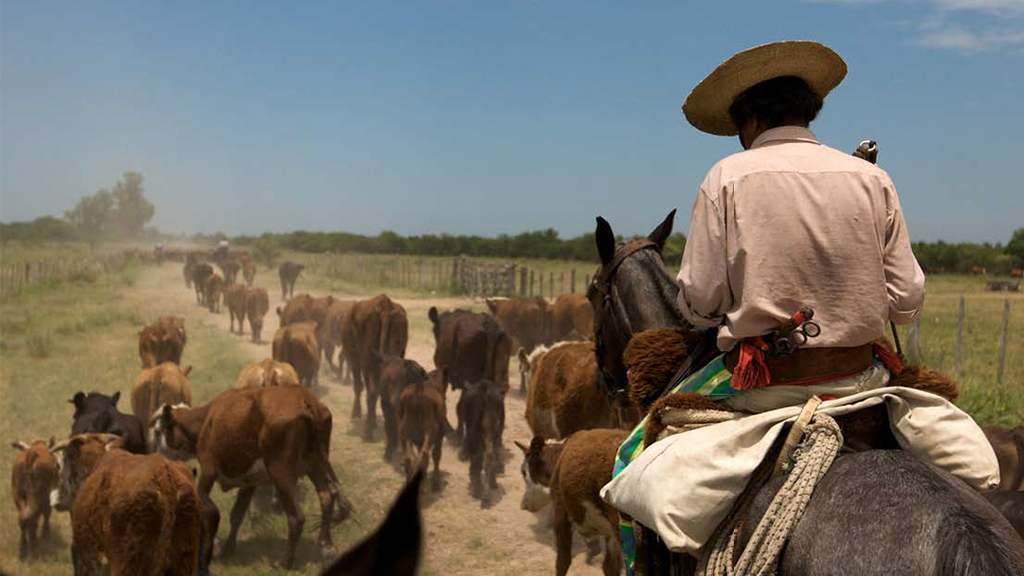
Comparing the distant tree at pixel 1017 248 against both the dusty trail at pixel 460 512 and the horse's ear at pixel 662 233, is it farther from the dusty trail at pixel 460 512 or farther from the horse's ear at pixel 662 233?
the horse's ear at pixel 662 233

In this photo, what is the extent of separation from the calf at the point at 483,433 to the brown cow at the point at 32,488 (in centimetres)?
487

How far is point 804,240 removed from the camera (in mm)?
2514

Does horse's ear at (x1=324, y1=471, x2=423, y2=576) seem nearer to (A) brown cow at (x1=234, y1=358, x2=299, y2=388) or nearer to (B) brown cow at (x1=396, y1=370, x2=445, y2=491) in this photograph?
(B) brown cow at (x1=396, y1=370, x2=445, y2=491)

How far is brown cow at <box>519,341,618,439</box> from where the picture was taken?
8.59 m

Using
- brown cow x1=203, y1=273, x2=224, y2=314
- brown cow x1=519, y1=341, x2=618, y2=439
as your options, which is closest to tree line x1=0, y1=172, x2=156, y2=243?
brown cow x1=203, y1=273, x2=224, y2=314

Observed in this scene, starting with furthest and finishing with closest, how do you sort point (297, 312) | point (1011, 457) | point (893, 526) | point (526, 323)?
point (297, 312) < point (526, 323) < point (1011, 457) < point (893, 526)

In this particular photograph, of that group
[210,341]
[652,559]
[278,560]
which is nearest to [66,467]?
[278,560]

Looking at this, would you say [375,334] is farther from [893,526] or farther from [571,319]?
[893,526]

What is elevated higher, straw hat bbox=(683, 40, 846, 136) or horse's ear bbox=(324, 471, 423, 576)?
straw hat bbox=(683, 40, 846, 136)

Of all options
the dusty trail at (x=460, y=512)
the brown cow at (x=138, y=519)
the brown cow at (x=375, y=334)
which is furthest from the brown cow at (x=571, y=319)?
the brown cow at (x=138, y=519)

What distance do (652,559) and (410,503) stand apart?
2.29 m

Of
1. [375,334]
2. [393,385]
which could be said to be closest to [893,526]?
[393,385]

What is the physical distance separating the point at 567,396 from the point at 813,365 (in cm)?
625

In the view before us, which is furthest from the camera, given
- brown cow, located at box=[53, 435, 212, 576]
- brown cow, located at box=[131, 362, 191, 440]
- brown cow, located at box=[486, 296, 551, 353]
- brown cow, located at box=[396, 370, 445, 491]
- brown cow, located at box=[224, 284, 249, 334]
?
brown cow, located at box=[224, 284, 249, 334]
